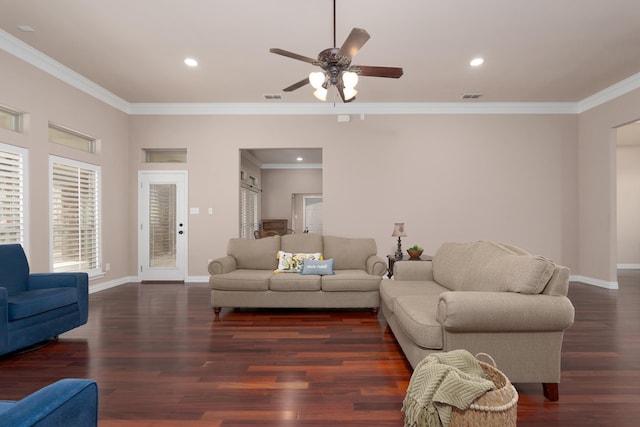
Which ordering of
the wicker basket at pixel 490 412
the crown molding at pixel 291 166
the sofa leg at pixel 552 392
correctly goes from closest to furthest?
the wicker basket at pixel 490 412, the sofa leg at pixel 552 392, the crown molding at pixel 291 166

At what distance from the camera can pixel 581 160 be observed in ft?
20.0

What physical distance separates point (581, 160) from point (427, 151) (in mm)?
2758

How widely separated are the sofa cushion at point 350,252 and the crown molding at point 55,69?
434cm

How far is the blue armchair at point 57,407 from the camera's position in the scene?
95cm

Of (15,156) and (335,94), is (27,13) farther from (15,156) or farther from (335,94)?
(335,94)

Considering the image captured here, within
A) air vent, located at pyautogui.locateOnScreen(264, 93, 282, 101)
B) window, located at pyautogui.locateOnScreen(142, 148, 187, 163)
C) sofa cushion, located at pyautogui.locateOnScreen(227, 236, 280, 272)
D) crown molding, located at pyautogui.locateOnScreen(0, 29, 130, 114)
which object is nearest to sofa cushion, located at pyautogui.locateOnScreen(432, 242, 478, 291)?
sofa cushion, located at pyautogui.locateOnScreen(227, 236, 280, 272)

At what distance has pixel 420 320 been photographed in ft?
7.63

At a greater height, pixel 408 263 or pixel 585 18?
pixel 585 18

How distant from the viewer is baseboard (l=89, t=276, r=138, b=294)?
211 inches

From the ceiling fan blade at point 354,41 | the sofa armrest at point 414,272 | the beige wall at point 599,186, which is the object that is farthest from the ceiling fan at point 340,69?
the beige wall at point 599,186

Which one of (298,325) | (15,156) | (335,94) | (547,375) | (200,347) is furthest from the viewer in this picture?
(335,94)

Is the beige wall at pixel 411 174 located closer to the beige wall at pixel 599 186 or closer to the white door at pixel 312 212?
the beige wall at pixel 599 186

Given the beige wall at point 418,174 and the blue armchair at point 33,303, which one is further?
the beige wall at point 418,174

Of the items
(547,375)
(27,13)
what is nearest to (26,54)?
(27,13)
